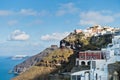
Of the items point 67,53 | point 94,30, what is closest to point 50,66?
point 67,53

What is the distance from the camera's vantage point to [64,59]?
83250 mm

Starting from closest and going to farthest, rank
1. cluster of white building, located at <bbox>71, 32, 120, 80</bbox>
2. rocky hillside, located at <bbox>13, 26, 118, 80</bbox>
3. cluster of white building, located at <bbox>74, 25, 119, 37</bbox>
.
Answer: cluster of white building, located at <bbox>71, 32, 120, 80</bbox> < rocky hillside, located at <bbox>13, 26, 118, 80</bbox> < cluster of white building, located at <bbox>74, 25, 119, 37</bbox>

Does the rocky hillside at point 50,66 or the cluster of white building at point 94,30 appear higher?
the cluster of white building at point 94,30

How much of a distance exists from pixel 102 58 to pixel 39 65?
31945 millimetres

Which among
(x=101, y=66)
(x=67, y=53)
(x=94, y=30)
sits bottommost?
(x=101, y=66)

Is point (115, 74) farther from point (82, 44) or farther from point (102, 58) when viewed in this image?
point (82, 44)

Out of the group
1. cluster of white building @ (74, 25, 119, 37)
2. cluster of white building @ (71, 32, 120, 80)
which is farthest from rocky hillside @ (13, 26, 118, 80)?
cluster of white building @ (71, 32, 120, 80)

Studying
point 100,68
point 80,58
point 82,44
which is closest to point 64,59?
point 82,44

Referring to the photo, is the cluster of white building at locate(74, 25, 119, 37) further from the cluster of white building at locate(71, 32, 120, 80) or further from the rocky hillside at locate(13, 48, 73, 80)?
the cluster of white building at locate(71, 32, 120, 80)

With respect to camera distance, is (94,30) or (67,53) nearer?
(67,53)

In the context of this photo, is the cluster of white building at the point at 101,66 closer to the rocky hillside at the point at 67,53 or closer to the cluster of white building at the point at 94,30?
the rocky hillside at the point at 67,53

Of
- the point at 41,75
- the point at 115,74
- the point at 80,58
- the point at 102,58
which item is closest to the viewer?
the point at 115,74

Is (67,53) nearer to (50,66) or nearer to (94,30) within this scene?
(50,66)

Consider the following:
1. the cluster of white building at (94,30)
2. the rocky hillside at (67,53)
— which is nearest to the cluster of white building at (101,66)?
the rocky hillside at (67,53)
